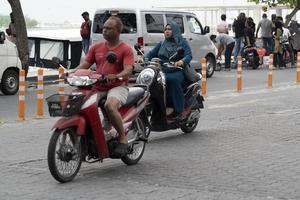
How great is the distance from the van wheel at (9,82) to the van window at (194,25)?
664 cm

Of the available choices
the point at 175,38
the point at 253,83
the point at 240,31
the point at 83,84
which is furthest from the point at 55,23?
the point at 83,84

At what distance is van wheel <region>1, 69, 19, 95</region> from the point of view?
1831 centimetres

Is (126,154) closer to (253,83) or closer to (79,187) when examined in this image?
(79,187)

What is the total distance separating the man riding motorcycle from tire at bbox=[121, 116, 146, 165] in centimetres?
39

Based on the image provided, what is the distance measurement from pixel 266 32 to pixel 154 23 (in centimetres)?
802

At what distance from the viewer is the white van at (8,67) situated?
716 inches

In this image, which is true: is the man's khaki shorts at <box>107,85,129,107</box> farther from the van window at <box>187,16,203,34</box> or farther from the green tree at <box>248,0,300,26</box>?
the green tree at <box>248,0,300,26</box>

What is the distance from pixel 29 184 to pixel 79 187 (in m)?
0.56

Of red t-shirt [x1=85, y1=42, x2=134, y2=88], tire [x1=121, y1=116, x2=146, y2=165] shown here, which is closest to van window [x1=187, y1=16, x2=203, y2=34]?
tire [x1=121, y1=116, x2=146, y2=165]

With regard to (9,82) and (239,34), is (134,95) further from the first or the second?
(239,34)

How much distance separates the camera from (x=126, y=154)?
8992mm

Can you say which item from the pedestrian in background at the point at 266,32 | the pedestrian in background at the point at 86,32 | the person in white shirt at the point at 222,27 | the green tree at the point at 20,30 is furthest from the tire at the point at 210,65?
the green tree at the point at 20,30

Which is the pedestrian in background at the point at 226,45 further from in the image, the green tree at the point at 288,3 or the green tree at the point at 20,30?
the green tree at the point at 20,30

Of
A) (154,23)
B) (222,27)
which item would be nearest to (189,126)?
(154,23)
